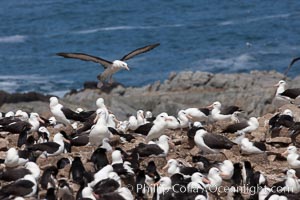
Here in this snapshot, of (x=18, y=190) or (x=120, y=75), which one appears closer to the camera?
(x=18, y=190)

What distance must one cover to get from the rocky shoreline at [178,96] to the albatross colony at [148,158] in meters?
14.7

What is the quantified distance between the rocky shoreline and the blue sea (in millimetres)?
8980

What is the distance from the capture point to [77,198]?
1563 centimetres

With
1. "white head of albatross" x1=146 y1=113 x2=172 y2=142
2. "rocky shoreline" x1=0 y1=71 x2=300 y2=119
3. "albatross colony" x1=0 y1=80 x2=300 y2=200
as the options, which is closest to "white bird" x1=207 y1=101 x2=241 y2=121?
"albatross colony" x1=0 y1=80 x2=300 y2=200

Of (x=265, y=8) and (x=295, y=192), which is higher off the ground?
(x=295, y=192)

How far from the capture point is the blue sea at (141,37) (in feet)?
196

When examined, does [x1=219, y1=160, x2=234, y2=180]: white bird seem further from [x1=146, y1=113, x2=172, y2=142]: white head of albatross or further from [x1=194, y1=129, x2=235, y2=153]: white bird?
[x1=146, y1=113, x2=172, y2=142]: white head of albatross

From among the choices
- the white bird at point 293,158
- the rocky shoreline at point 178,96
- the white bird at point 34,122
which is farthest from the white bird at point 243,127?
the rocky shoreline at point 178,96

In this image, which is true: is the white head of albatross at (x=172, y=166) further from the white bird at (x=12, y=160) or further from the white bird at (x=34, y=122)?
the white bird at (x=34, y=122)

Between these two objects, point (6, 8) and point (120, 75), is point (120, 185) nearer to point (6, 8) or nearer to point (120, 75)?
point (120, 75)

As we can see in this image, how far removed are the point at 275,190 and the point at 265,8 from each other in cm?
6783

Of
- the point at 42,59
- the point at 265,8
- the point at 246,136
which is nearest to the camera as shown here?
the point at 246,136

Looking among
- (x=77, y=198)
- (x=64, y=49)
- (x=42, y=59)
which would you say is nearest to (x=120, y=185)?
(x=77, y=198)

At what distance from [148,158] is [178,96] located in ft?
77.0
